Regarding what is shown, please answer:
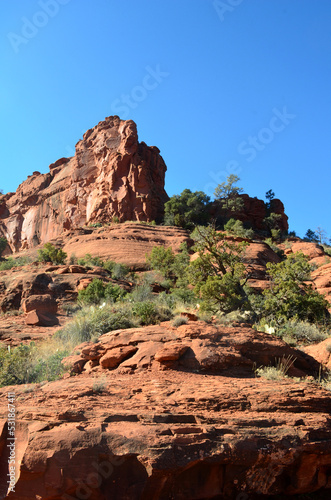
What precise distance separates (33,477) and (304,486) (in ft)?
11.2

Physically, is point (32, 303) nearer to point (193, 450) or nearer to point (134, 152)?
point (193, 450)

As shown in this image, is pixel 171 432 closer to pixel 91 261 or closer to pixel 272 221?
pixel 91 261

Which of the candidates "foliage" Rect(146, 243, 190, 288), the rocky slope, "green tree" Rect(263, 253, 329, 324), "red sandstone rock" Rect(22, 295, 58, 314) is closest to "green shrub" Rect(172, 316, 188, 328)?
the rocky slope

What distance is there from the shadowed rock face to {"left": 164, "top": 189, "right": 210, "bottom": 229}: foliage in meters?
1.69

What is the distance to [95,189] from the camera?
42.6 metres

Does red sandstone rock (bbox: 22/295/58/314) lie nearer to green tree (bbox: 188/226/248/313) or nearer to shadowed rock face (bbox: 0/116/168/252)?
green tree (bbox: 188/226/248/313)

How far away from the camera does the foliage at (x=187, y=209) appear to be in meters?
38.6

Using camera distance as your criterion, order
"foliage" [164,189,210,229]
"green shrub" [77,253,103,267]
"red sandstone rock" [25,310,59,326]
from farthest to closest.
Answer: "foliage" [164,189,210,229] → "green shrub" [77,253,103,267] → "red sandstone rock" [25,310,59,326]

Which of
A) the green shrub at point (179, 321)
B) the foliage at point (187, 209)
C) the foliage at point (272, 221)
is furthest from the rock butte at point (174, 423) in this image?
the foliage at point (272, 221)

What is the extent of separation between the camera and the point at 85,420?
15.0ft

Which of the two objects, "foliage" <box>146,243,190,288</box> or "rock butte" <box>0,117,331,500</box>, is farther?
"foliage" <box>146,243,190,288</box>

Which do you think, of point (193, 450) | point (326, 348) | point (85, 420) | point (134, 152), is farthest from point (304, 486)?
point (134, 152)

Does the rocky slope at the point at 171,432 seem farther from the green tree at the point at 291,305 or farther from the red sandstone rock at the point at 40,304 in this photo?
the red sandstone rock at the point at 40,304

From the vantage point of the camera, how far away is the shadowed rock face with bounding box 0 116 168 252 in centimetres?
3928
